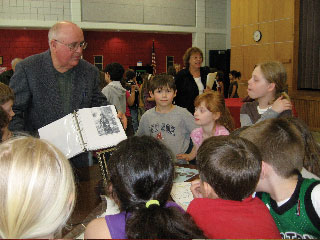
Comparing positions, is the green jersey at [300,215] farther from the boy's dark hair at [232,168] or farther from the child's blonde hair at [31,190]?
the child's blonde hair at [31,190]

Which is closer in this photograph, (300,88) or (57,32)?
(57,32)

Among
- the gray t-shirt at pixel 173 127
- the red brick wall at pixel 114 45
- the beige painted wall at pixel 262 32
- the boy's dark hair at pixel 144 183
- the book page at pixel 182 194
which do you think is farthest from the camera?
the red brick wall at pixel 114 45

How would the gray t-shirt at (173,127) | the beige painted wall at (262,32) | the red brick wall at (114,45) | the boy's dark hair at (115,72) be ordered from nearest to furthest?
the gray t-shirt at (173,127) < the boy's dark hair at (115,72) < the beige painted wall at (262,32) < the red brick wall at (114,45)

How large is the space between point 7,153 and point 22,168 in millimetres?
71

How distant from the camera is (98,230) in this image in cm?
106

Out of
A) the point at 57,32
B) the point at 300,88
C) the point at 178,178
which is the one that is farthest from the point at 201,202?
the point at 300,88

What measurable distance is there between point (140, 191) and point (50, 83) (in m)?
1.67

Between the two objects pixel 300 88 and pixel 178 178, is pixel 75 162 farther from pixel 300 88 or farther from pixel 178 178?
pixel 300 88

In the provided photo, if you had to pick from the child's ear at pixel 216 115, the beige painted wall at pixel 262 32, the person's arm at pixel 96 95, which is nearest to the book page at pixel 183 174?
the child's ear at pixel 216 115

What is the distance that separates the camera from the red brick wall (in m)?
10.5

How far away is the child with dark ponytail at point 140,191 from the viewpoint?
3.26 ft

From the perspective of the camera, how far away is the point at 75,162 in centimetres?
259

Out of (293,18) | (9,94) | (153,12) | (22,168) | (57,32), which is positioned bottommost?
(22,168)

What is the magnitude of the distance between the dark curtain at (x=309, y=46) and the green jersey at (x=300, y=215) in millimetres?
7334
